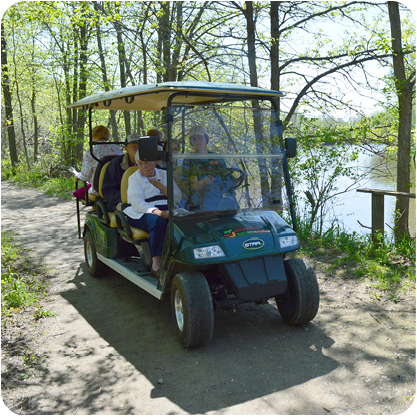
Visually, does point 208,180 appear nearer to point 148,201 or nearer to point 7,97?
point 148,201

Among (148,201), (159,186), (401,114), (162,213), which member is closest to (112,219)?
(148,201)

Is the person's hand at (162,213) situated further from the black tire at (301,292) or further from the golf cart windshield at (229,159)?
the black tire at (301,292)

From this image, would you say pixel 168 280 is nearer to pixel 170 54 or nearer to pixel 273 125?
pixel 273 125

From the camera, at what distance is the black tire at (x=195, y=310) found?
356 cm

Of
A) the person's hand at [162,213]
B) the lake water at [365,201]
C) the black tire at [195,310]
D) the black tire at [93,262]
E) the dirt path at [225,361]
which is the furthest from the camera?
the lake water at [365,201]

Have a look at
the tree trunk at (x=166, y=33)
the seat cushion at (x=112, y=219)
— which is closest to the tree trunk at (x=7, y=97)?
the tree trunk at (x=166, y=33)

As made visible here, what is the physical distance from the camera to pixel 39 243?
762 centimetres

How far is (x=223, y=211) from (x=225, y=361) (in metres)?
1.33

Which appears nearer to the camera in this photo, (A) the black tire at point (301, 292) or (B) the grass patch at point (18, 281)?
(A) the black tire at point (301, 292)

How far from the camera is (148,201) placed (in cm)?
473

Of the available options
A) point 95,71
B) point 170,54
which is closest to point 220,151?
point 170,54

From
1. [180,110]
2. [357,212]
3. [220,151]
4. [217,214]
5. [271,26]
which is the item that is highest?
[271,26]

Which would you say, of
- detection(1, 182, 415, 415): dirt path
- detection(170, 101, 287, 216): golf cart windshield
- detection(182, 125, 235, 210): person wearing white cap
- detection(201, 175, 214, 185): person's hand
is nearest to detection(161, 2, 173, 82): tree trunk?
detection(170, 101, 287, 216): golf cart windshield

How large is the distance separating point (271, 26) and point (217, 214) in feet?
18.8
